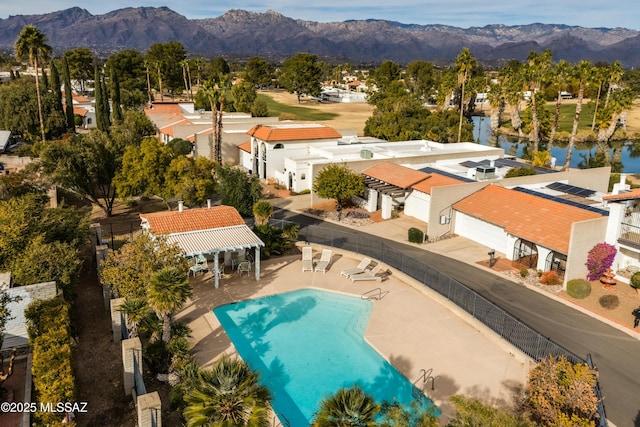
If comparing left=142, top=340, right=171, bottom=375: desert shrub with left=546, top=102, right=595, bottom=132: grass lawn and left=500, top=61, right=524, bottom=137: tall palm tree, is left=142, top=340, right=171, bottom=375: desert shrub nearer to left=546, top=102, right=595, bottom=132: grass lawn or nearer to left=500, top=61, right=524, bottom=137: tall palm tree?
left=500, top=61, right=524, bottom=137: tall palm tree

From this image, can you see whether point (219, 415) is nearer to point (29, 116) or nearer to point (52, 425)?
point (52, 425)

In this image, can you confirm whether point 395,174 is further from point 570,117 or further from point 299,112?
point 570,117

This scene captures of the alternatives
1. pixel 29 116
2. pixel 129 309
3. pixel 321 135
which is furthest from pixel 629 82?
pixel 129 309

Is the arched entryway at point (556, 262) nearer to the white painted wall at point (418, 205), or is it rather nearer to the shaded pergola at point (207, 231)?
the white painted wall at point (418, 205)

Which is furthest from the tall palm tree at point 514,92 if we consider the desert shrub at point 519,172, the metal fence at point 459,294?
the metal fence at point 459,294

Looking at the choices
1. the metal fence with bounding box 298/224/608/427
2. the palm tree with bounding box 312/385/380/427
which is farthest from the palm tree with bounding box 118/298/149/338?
the metal fence with bounding box 298/224/608/427
